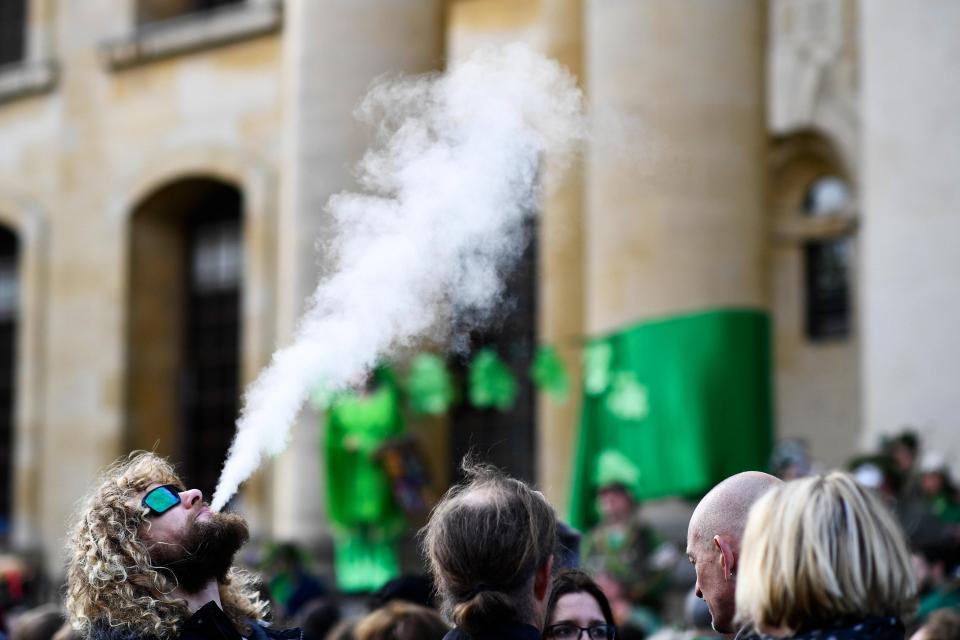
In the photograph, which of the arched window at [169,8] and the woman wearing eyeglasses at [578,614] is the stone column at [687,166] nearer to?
the woman wearing eyeglasses at [578,614]

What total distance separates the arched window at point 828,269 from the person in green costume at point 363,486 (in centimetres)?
467

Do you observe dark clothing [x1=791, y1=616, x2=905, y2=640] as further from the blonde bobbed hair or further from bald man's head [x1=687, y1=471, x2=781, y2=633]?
bald man's head [x1=687, y1=471, x2=781, y2=633]

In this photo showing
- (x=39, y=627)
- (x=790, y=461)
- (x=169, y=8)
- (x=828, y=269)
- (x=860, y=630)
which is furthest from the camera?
(x=169, y=8)

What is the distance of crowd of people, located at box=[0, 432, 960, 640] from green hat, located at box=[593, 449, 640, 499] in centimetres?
562

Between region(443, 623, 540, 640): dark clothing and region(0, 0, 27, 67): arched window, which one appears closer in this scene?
region(443, 623, 540, 640): dark clothing

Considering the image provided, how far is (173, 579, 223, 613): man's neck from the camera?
3.93 m

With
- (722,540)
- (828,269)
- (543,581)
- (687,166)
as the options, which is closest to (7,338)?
(828,269)

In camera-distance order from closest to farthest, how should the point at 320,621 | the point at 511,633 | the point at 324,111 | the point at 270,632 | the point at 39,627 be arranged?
1. the point at 511,633
2. the point at 270,632
3. the point at 39,627
4. the point at 320,621
5. the point at 324,111

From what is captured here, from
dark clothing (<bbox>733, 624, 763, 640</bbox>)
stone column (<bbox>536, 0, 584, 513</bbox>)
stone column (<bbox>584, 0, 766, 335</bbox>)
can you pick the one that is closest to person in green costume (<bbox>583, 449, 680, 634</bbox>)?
stone column (<bbox>584, 0, 766, 335</bbox>)

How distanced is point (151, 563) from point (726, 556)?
1429 mm

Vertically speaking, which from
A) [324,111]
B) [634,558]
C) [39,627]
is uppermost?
[324,111]

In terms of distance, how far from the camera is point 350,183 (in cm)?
1384

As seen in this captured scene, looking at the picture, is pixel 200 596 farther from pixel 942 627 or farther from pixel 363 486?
pixel 363 486

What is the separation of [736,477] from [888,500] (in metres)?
5.36
